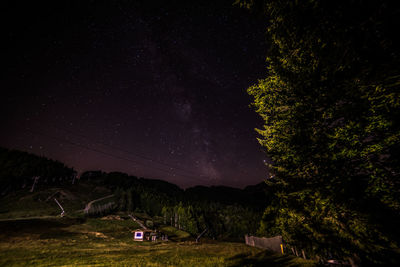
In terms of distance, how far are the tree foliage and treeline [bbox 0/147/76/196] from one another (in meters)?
142

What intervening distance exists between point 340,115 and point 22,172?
502 ft

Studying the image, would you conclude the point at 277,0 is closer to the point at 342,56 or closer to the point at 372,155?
the point at 342,56

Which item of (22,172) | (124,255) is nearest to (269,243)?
(124,255)

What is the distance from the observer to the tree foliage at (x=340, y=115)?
9.73 ft

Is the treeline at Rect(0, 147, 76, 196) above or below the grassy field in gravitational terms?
above

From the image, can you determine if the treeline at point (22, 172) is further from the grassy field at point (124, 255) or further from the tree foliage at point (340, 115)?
the tree foliage at point (340, 115)

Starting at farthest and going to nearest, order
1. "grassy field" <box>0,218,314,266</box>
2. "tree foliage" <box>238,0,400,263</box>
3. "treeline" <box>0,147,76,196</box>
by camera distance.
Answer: "treeline" <box>0,147,76,196</box>
"grassy field" <box>0,218,314,266</box>
"tree foliage" <box>238,0,400,263</box>

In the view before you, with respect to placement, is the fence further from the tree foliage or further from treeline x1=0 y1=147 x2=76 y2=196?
treeline x1=0 y1=147 x2=76 y2=196

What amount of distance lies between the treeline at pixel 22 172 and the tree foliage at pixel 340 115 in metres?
142

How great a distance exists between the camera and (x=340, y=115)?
14.3 feet

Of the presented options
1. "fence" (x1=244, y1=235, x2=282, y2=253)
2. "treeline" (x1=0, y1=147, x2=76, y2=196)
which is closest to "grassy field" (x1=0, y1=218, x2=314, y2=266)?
"fence" (x1=244, y1=235, x2=282, y2=253)

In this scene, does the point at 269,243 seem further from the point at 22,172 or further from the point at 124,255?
the point at 22,172

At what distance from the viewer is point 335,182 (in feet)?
15.6

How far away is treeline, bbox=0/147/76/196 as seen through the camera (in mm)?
92562
